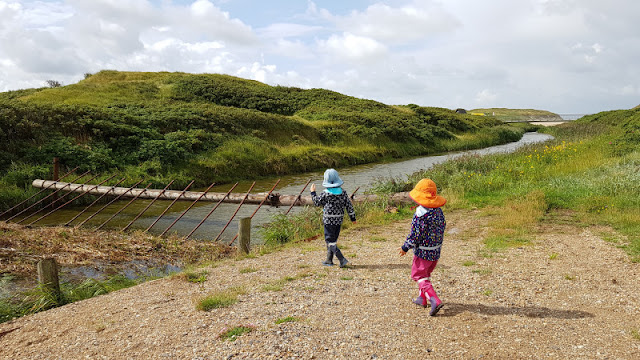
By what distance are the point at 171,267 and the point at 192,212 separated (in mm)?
6573

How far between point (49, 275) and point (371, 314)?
587 centimetres

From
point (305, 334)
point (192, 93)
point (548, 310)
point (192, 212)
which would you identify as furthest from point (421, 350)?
point (192, 93)

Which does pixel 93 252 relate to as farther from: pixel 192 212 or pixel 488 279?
pixel 488 279

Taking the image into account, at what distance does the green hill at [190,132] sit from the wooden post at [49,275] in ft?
38.5

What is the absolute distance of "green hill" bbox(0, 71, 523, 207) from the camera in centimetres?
1988

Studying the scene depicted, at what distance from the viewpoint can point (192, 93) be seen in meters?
44.3

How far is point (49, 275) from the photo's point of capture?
24.5 ft

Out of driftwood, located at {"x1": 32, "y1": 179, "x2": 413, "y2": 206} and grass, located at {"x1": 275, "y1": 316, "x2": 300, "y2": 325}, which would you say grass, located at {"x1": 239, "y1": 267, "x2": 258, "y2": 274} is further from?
driftwood, located at {"x1": 32, "y1": 179, "x2": 413, "y2": 206}

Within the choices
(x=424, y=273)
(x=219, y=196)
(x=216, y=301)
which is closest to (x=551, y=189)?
(x=424, y=273)

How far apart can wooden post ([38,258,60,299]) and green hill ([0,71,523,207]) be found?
38.5ft

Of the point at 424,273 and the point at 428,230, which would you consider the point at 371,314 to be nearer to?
the point at 424,273

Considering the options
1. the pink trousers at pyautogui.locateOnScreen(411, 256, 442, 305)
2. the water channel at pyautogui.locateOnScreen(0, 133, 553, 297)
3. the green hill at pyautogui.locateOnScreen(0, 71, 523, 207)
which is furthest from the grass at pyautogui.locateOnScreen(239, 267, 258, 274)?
the green hill at pyautogui.locateOnScreen(0, 71, 523, 207)

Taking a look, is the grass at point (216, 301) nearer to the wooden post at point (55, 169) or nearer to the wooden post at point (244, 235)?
the wooden post at point (244, 235)

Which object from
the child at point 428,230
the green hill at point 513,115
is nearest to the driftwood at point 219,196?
the child at point 428,230
